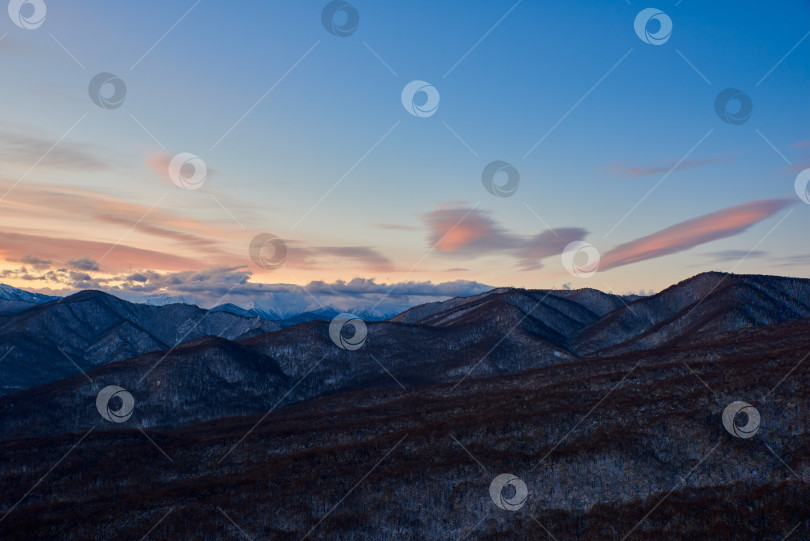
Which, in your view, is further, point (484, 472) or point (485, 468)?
point (485, 468)

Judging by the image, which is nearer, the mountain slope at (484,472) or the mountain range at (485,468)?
the mountain slope at (484,472)

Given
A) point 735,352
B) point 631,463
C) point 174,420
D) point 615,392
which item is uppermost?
point 174,420

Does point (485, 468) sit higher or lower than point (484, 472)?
higher

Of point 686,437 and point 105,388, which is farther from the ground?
point 105,388

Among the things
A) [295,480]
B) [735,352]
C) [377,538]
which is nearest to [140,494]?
[295,480]

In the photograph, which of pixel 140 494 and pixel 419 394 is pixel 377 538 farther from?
pixel 419 394

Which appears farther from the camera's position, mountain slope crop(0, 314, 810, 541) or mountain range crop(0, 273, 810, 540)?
mountain range crop(0, 273, 810, 540)

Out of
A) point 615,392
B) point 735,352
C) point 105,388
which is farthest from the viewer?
point 105,388

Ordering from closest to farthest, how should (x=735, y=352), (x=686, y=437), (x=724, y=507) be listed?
(x=724, y=507) < (x=686, y=437) < (x=735, y=352)

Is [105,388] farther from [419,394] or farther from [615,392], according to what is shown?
[615,392]

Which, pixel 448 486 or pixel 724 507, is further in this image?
pixel 448 486
